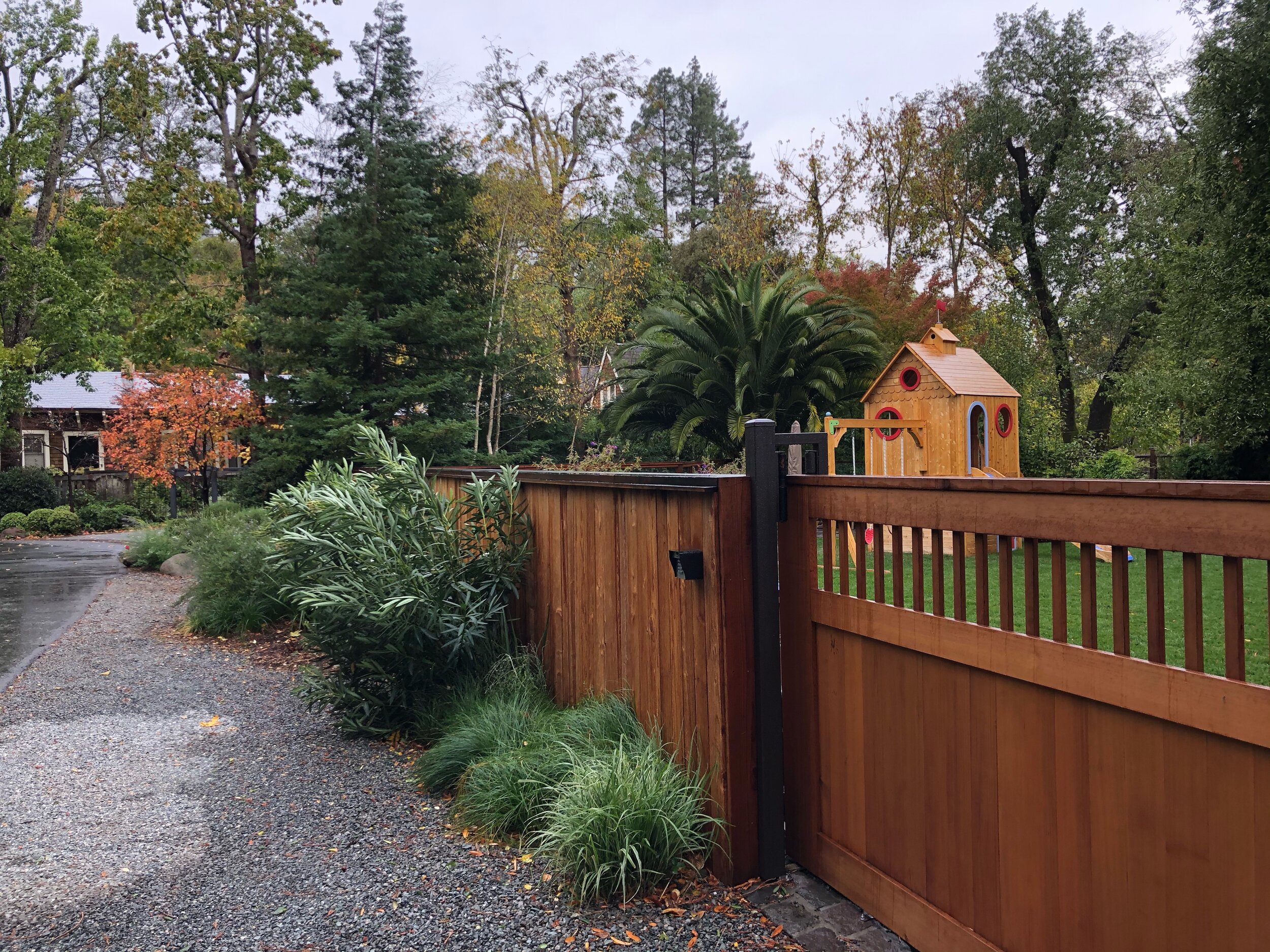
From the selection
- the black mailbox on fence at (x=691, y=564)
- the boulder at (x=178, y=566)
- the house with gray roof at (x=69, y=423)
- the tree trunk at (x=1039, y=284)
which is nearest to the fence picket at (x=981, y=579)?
the black mailbox on fence at (x=691, y=564)

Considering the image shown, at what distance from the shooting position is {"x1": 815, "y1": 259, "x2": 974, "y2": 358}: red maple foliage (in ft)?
53.6

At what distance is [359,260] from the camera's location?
12.6 m

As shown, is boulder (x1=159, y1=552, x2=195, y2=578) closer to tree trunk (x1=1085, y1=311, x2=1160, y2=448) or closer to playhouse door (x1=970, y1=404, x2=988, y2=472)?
playhouse door (x1=970, y1=404, x2=988, y2=472)

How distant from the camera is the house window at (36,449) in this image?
2739 centimetres

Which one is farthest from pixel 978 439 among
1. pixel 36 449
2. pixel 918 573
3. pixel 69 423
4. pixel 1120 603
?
pixel 36 449

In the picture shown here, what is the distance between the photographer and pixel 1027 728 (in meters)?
2.08

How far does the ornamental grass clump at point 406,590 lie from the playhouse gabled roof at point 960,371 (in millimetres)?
7525

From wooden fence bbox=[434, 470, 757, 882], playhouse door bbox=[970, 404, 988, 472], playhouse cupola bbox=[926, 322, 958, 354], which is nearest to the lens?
wooden fence bbox=[434, 470, 757, 882]

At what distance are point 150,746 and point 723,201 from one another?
79.5 feet

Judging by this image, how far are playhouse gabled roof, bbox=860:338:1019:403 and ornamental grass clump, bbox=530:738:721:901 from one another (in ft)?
28.2

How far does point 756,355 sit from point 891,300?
456cm

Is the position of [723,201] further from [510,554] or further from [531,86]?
[510,554]

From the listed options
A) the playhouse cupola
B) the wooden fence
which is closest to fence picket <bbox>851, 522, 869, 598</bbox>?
the wooden fence

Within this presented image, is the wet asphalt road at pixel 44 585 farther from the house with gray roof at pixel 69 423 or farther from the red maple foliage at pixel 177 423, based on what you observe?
the house with gray roof at pixel 69 423
